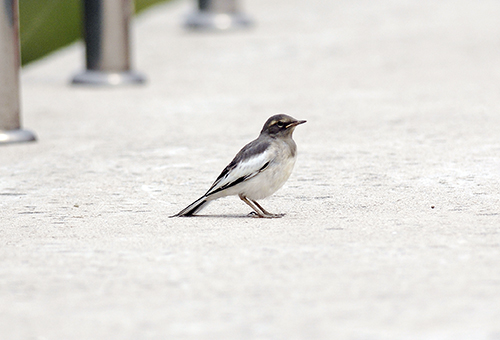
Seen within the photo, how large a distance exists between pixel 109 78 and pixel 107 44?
32 cm

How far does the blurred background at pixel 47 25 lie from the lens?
12.3 meters

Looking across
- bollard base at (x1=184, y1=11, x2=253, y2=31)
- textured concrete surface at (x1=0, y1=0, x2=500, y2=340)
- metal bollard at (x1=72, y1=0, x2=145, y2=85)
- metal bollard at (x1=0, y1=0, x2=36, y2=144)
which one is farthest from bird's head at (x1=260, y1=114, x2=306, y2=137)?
bollard base at (x1=184, y1=11, x2=253, y2=31)

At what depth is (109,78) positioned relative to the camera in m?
9.39

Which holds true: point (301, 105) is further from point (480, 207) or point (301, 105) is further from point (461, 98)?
point (480, 207)

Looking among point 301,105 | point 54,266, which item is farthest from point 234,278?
point 301,105

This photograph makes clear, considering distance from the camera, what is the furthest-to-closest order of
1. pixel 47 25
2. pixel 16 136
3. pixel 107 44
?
pixel 47 25
pixel 107 44
pixel 16 136

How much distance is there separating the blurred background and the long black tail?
6991 mm

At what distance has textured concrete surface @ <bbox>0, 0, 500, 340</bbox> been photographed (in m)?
3.58

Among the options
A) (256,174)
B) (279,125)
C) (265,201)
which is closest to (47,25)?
(265,201)

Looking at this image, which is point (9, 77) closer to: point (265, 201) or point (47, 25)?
point (265, 201)

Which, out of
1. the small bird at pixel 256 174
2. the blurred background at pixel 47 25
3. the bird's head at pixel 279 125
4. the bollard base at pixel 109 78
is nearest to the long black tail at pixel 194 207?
the small bird at pixel 256 174

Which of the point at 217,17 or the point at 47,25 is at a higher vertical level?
the point at 217,17

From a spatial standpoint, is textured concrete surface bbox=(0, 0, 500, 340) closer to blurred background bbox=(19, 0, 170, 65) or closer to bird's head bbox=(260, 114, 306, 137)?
bird's head bbox=(260, 114, 306, 137)

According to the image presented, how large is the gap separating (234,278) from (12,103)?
11.7ft
